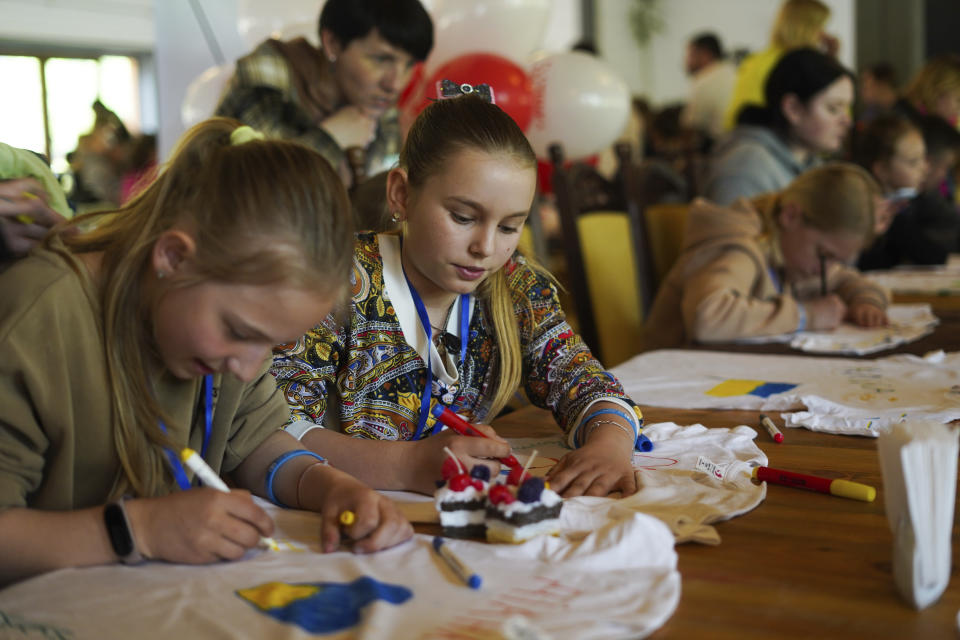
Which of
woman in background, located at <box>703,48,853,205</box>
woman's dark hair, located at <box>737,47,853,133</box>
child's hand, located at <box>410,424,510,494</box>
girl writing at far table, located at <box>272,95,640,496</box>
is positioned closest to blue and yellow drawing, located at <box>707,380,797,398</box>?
girl writing at far table, located at <box>272,95,640,496</box>

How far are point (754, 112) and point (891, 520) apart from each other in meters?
2.67

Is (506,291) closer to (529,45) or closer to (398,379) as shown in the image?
(398,379)

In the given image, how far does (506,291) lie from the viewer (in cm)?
134

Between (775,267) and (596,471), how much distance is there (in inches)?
60.7

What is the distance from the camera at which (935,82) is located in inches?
167

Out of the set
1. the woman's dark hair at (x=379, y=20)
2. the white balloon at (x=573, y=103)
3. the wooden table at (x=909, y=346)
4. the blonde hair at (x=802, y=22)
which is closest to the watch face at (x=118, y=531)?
the wooden table at (x=909, y=346)

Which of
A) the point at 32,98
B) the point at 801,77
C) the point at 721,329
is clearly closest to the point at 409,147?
the point at 721,329

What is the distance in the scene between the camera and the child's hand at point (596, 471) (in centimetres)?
98

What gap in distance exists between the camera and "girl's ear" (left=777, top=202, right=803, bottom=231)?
2246 mm

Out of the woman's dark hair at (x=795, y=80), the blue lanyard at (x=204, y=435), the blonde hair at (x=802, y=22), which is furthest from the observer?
the blonde hair at (x=802, y=22)

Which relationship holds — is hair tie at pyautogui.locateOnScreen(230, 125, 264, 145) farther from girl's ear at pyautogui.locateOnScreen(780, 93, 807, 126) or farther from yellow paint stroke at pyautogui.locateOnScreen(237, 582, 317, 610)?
girl's ear at pyautogui.locateOnScreen(780, 93, 807, 126)

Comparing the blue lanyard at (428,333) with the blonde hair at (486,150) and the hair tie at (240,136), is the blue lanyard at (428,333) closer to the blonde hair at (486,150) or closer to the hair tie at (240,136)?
the blonde hair at (486,150)

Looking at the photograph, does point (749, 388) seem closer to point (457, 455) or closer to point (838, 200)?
point (457, 455)

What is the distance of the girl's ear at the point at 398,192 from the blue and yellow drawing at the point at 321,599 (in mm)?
659
